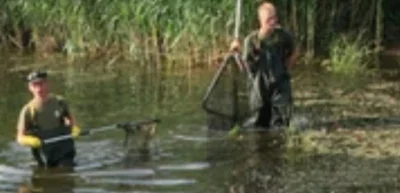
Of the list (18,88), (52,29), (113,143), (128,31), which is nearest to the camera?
(113,143)

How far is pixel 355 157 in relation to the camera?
11000 mm

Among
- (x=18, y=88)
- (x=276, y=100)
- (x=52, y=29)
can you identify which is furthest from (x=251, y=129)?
(x=52, y=29)

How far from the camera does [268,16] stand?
12438mm

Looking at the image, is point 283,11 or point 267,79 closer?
point 267,79

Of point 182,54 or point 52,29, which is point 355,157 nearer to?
point 182,54

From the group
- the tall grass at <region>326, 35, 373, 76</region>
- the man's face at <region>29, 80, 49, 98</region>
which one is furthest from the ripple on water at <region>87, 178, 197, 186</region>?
the tall grass at <region>326, 35, 373, 76</region>

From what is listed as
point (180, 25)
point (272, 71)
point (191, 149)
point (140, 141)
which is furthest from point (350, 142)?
point (180, 25)

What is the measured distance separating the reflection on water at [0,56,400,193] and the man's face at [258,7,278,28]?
1.37 metres

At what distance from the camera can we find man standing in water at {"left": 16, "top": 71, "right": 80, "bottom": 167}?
35.2 ft

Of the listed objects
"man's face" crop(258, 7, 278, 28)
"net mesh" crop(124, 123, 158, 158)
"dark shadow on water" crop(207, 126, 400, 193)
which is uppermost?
"man's face" crop(258, 7, 278, 28)

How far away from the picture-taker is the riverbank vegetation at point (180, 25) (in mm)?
17672

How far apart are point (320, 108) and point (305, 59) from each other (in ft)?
14.5

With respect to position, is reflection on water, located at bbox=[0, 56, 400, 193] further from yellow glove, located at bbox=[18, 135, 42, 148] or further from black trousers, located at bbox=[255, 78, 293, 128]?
yellow glove, located at bbox=[18, 135, 42, 148]

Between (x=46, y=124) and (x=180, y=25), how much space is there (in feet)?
24.1
